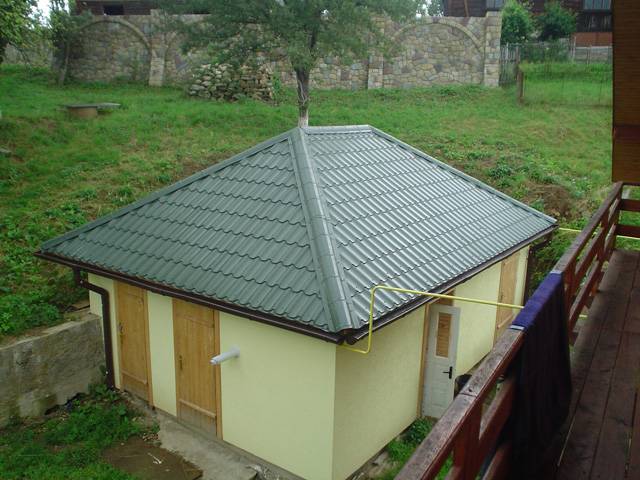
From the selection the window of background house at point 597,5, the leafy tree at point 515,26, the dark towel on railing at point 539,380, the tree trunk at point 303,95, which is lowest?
the dark towel on railing at point 539,380

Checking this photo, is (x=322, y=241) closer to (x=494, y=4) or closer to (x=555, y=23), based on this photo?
(x=555, y=23)

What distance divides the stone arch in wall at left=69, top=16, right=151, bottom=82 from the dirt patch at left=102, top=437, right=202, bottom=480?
62.9ft

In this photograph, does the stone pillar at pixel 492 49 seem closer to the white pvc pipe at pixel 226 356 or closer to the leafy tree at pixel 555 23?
the leafy tree at pixel 555 23

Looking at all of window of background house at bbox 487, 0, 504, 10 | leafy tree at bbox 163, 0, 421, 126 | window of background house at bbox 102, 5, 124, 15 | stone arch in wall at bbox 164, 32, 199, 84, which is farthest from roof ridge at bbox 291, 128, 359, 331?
window of background house at bbox 487, 0, 504, 10

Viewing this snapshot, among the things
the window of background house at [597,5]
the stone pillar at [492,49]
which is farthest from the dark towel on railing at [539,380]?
the window of background house at [597,5]

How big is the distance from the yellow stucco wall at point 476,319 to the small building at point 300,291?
47 millimetres

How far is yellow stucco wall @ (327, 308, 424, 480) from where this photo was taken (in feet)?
22.3

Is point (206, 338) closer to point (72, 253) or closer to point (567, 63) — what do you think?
point (72, 253)

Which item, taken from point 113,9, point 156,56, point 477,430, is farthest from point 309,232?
point 113,9

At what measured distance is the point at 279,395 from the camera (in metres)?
7.12

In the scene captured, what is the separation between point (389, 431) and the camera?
8031 mm

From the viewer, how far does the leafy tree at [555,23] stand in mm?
27578

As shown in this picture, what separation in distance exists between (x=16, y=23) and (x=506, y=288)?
1231cm

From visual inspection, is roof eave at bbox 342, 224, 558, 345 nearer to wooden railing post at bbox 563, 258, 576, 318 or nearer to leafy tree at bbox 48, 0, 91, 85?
wooden railing post at bbox 563, 258, 576, 318
